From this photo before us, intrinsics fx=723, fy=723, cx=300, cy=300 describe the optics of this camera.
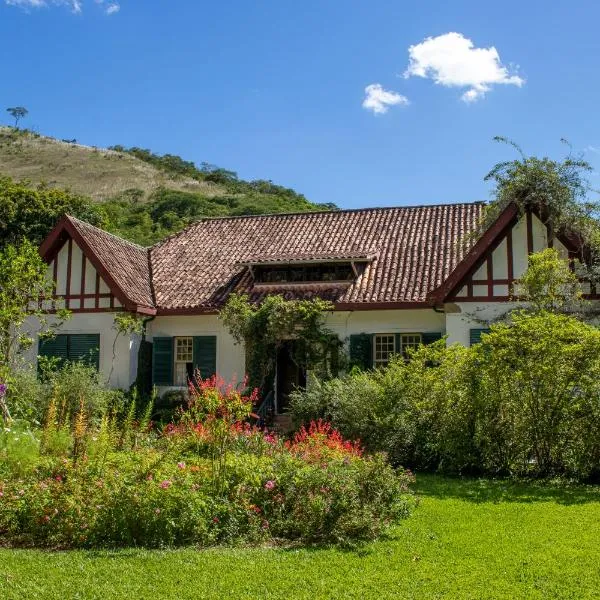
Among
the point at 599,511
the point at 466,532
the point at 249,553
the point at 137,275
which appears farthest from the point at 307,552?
the point at 137,275

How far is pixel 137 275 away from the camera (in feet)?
75.5

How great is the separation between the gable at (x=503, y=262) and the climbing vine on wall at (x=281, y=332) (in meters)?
3.60

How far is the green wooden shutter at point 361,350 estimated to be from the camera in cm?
2008

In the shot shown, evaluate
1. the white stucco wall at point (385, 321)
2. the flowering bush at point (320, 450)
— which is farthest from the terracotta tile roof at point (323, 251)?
the flowering bush at point (320, 450)

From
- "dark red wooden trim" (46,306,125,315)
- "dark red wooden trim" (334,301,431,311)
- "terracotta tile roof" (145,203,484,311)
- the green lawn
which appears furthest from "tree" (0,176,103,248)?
the green lawn

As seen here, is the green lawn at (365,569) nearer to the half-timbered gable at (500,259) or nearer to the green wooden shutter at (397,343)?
the half-timbered gable at (500,259)

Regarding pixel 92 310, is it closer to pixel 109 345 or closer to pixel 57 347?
pixel 109 345

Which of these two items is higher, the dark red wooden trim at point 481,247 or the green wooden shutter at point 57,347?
the dark red wooden trim at point 481,247

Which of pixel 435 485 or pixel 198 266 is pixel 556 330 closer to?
pixel 435 485

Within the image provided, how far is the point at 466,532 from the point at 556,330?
17.4 ft

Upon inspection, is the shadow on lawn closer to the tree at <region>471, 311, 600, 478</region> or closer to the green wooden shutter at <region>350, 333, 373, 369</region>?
the tree at <region>471, 311, 600, 478</region>

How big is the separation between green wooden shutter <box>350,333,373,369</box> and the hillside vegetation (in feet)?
80.2

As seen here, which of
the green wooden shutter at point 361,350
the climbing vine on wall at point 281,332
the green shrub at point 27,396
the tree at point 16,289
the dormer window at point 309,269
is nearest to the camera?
the green shrub at point 27,396

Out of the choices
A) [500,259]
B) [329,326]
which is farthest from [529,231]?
[329,326]
